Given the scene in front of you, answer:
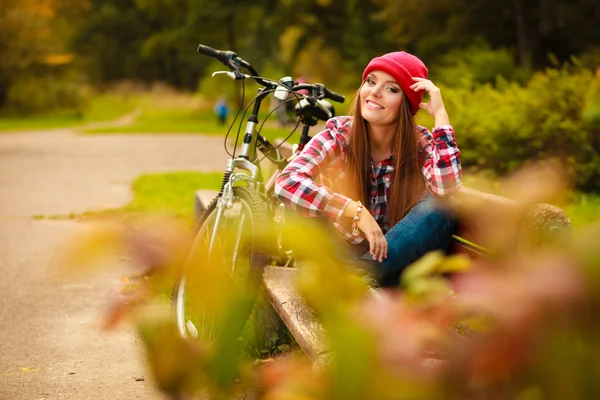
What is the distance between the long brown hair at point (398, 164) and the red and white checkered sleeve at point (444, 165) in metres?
0.11

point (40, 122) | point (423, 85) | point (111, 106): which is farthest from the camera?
point (111, 106)

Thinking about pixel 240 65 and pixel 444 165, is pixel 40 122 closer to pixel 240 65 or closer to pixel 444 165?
pixel 240 65

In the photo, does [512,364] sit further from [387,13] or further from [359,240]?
[387,13]

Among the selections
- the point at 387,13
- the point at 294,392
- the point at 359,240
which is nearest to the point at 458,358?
the point at 294,392

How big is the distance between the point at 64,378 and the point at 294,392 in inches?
136

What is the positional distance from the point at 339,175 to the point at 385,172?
0.21m

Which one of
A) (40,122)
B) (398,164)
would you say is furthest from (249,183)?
(40,122)

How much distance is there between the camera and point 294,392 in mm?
1069

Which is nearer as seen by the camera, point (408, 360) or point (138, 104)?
point (408, 360)

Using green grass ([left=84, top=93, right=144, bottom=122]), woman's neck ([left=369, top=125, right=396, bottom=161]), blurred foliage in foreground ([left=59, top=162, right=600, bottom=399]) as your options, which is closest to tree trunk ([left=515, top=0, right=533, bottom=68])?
green grass ([left=84, top=93, right=144, bottom=122])

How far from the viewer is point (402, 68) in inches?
148

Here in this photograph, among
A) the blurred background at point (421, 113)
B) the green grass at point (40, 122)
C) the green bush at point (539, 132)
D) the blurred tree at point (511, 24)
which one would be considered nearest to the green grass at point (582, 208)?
the blurred background at point (421, 113)

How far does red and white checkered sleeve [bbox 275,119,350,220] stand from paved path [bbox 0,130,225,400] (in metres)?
0.83

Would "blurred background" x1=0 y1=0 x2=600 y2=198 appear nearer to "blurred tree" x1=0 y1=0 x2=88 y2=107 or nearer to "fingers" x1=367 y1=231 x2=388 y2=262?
"blurred tree" x1=0 y1=0 x2=88 y2=107
